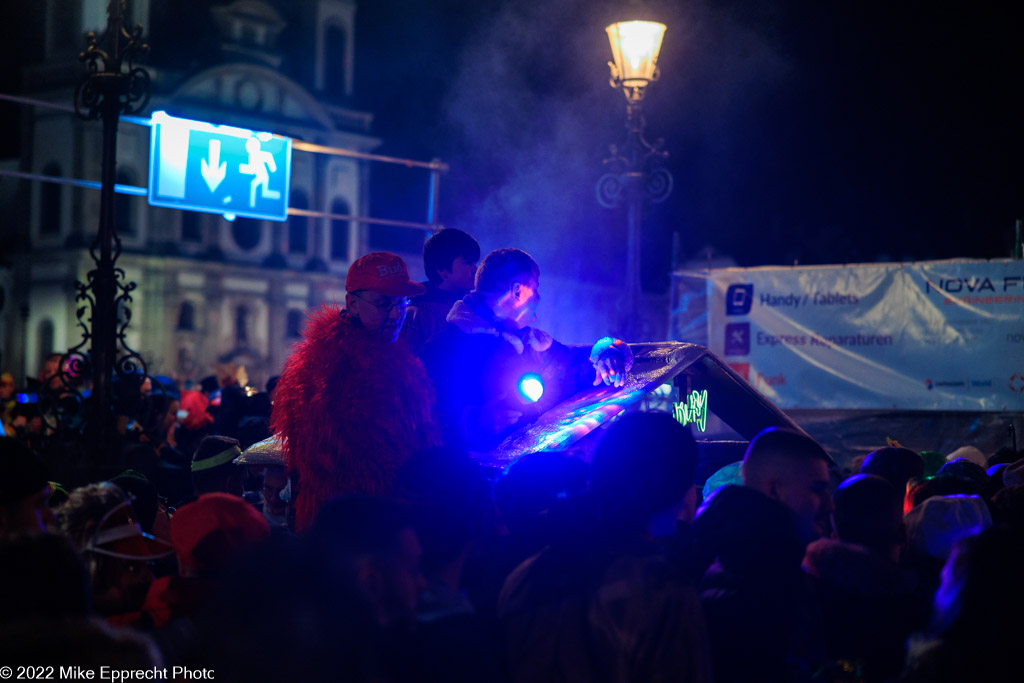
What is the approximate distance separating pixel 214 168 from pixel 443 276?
939 centimetres

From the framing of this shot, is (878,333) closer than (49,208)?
Yes

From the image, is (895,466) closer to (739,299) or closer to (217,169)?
(739,299)

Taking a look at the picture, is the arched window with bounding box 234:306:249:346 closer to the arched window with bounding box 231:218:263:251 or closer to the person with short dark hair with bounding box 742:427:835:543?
the arched window with bounding box 231:218:263:251

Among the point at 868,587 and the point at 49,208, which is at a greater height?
the point at 49,208

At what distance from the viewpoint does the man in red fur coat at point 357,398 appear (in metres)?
3.33

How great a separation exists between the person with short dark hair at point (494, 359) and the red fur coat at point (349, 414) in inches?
7.1

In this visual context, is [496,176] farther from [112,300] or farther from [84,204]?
[84,204]

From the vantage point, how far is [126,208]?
41844 mm

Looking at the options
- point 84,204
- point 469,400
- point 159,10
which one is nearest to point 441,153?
point 84,204

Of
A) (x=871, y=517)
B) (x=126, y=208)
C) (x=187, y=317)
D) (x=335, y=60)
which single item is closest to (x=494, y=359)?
(x=871, y=517)

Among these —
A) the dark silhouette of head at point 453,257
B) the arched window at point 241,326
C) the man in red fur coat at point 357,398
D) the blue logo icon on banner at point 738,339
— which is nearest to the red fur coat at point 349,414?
the man in red fur coat at point 357,398

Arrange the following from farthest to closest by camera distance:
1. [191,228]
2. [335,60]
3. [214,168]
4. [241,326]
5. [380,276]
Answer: [335,60]
[241,326]
[191,228]
[214,168]
[380,276]

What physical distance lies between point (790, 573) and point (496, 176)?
2059 cm

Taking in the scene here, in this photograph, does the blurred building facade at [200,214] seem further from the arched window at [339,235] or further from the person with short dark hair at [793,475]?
the person with short dark hair at [793,475]
